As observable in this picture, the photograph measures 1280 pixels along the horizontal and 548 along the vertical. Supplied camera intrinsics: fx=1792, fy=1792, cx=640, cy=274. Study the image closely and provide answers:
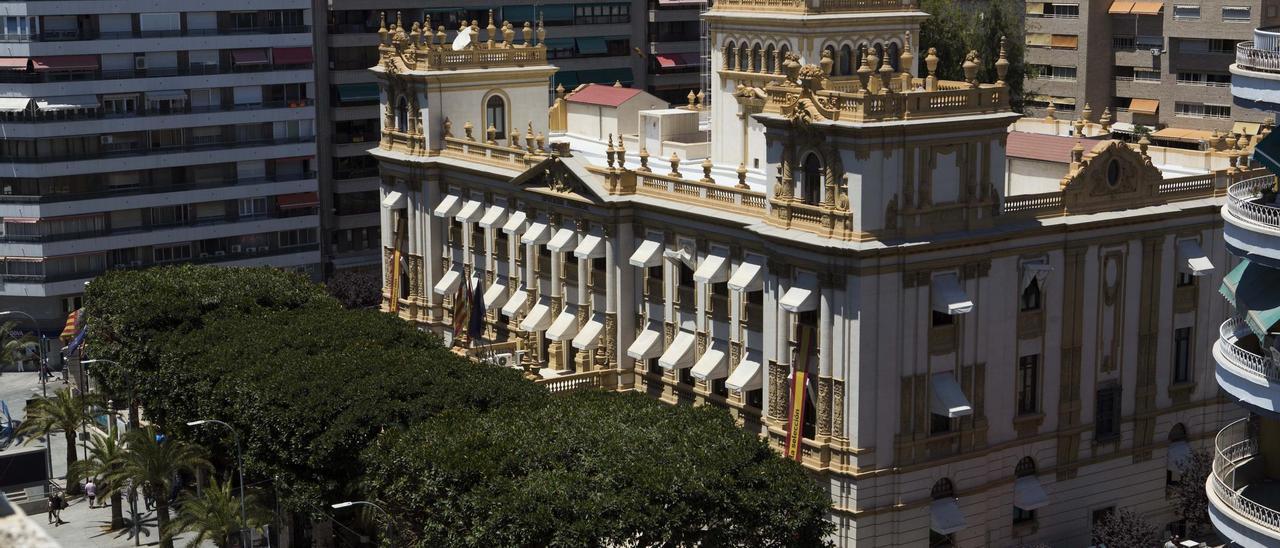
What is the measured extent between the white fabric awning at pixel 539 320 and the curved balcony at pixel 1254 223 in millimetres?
43682

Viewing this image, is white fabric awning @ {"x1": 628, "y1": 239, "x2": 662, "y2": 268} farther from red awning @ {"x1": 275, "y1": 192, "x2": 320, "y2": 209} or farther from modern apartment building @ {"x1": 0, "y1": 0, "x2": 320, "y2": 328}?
red awning @ {"x1": 275, "y1": 192, "x2": 320, "y2": 209}

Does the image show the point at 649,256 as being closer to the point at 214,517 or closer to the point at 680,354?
the point at 680,354

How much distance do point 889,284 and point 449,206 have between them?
31406 millimetres

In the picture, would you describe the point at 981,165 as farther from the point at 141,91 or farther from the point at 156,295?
the point at 141,91

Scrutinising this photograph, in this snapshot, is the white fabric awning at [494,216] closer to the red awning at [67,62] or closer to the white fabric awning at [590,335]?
the white fabric awning at [590,335]

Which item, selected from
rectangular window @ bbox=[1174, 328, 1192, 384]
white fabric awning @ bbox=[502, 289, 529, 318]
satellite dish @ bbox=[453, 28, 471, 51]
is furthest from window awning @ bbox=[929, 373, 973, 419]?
satellite dish @ bbox=[453, 28, 471, 51]

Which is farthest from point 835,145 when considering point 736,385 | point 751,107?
point 751,107

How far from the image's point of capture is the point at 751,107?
256 feet

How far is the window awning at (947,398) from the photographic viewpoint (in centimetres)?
6125

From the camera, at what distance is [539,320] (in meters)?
79.4

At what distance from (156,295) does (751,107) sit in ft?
88.6

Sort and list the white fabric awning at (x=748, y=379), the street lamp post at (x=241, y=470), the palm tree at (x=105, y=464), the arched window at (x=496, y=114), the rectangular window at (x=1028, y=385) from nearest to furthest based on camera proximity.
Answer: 1. the street lamp post at (x=241, y=470)
2. the rectangular window at (x=1028, y=385)
3. the white fabric awning at (x=748, y=379)
4. the palm tree at (x=105, y=464)
5. the arched window at (x=496, y=114)

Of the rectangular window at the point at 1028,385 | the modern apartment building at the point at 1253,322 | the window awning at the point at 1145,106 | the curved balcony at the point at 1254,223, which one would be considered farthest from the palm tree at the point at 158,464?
the window awning at the point at 1145,106

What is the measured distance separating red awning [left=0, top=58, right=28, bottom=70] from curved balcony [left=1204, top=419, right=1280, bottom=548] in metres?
75.2
